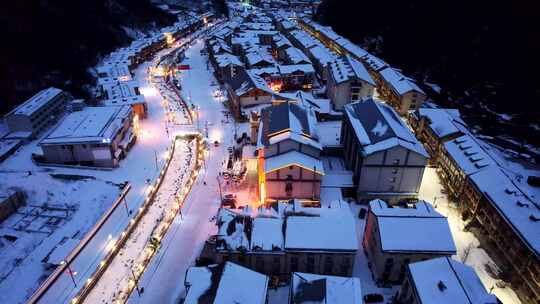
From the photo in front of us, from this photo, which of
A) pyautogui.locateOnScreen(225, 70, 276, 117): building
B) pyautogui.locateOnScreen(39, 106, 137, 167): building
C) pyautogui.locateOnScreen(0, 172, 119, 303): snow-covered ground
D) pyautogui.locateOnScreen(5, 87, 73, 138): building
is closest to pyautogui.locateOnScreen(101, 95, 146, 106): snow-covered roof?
pyautogui.locateOnScreen(5, 87, 73, 138): building

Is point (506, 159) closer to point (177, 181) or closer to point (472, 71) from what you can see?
point (472, 71)

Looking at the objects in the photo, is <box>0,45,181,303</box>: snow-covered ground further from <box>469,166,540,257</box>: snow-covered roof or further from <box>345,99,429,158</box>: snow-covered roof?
<box>469,166,540,257</box>: snow-covered roof

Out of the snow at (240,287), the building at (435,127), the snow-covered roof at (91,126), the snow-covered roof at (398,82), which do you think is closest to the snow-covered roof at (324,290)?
the snow at (240,287)

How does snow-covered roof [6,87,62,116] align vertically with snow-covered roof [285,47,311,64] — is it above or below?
below

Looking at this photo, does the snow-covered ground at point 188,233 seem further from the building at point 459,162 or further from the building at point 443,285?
the building at point 459,162

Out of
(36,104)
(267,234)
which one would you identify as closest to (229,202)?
(267,234)

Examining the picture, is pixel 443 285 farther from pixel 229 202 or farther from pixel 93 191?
pixel 93 191
